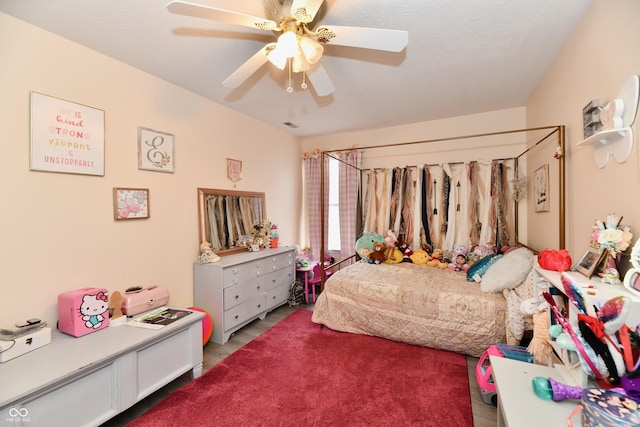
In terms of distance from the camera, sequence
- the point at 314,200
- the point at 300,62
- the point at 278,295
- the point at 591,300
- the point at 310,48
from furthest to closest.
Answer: the point at 314,200
the point at 278,295
the point at 300,62
the point at 310,48
the point at 591,300

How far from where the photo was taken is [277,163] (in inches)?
164

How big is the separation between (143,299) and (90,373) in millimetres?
716

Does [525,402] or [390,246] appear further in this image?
[390,246]

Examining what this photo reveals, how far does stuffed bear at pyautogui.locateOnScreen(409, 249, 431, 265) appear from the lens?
3.50m

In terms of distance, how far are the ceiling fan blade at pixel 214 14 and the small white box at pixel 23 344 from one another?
2.01 meters

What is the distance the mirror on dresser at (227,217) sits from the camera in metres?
3.01

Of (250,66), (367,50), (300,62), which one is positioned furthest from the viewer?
(367,50)

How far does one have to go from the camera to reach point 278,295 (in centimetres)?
352

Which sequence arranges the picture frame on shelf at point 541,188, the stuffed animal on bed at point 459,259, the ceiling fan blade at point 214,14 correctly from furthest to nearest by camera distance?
the stuffed animal on bed at point 459,259 < the picture frame on shelf at point 541,188 < the ceiling fan blade at point 214,14

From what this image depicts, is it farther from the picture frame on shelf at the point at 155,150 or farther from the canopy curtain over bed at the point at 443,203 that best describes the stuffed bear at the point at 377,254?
the picture frame on shelf at the point at 155,150

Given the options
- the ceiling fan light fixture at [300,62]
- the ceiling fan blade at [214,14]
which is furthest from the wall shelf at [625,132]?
the ceiling fan blade at [214,14]

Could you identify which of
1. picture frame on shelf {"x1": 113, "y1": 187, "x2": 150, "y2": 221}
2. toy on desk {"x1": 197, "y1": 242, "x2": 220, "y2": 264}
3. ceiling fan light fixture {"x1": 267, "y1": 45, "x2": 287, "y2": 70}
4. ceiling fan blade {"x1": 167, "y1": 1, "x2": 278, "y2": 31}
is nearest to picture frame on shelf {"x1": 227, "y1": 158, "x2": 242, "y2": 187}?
toy on desk {"x1": 197, "y1": 242, "x2": 220, "y2": 264}

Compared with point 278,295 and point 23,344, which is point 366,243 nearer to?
point 278,295

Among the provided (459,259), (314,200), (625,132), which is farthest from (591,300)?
(314,200)
